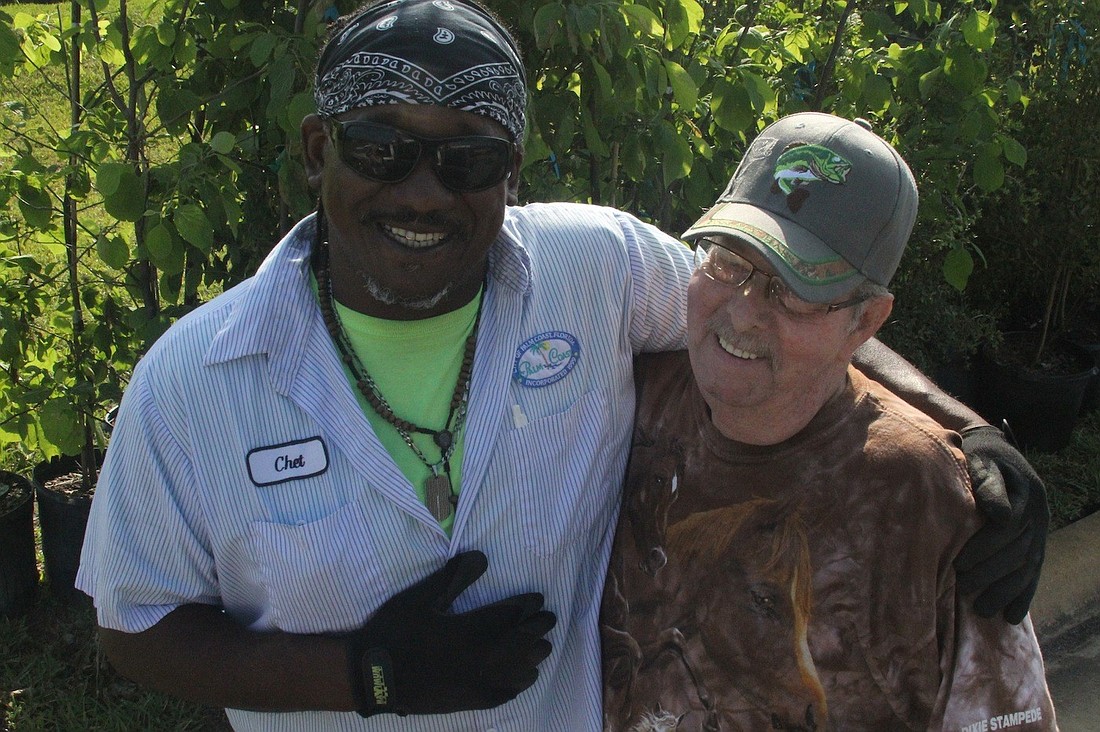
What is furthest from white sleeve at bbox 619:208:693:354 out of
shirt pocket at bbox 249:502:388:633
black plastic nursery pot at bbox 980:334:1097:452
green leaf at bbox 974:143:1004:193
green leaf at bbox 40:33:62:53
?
black plastic nursery pot at bbox 980:334:1097:452

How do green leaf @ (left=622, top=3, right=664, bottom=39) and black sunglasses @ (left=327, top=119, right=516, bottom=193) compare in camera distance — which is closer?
black sunglasses @ (left=327, top=119, right=516, bottom=193)

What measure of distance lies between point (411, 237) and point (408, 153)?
0.51 ft

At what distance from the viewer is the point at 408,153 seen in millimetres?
1912

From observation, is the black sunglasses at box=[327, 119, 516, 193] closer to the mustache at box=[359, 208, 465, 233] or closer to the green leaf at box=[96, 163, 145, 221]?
the mustache at box=[359, 208, 465, 233]

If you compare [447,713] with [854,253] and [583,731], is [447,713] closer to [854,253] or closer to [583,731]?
[583,731]

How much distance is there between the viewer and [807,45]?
390cm

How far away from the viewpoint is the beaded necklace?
2.04 m

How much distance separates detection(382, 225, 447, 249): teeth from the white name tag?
1.29 feet

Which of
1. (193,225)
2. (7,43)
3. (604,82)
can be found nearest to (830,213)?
(604,82)

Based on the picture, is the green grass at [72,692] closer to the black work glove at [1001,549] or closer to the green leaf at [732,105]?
the green leaf at [732,105]

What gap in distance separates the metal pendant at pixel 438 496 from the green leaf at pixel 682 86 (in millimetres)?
1498

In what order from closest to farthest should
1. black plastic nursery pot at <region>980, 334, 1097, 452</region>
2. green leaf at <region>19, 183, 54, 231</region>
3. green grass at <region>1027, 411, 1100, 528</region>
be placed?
green leaf at <region>19, 183, 54, 231</region>, green grass at <region>1027, 411, 1100, 528</region>, black plastic nursery pot at <region>980, 334, 1097, 452</region>

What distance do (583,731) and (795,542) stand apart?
25.6 inches

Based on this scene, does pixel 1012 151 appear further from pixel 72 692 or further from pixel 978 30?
pixel 72 692
